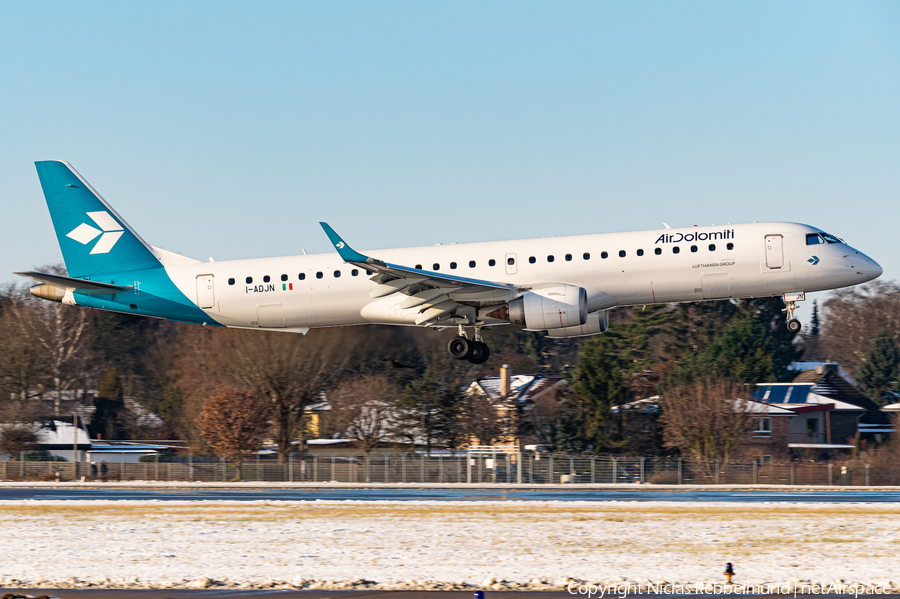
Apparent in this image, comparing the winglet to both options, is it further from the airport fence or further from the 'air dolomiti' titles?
the airport fence

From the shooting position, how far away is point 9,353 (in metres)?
73.8

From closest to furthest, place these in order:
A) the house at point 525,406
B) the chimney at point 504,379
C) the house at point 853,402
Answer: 1. the house at point 525,406
2. the chimney at point 504,379
3. the house at point 853,402

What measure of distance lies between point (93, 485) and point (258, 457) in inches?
753

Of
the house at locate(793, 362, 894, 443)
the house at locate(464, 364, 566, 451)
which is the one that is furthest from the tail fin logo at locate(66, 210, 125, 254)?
the house at locate(793, 362, 894, 443)

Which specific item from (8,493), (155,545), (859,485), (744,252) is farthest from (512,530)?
(859,485)

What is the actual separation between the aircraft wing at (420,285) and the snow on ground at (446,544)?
22.4ft

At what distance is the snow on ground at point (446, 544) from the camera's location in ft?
68.0

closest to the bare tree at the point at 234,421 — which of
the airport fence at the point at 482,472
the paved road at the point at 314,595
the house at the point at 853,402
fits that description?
the airport fence at the point at 482,472

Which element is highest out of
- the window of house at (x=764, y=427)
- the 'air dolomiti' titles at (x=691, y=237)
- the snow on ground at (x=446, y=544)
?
the 'air dolomiti' titles at (x=691, y=237)

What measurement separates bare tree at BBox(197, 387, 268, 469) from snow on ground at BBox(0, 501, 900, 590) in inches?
1180

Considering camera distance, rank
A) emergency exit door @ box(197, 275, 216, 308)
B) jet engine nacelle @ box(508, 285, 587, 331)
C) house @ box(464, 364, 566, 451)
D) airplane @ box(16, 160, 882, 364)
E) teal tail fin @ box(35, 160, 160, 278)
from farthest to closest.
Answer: house @ box(464, 364, 566, 451) → teal tail fin @ box(35, 160, 160, 278) → emergency exit door @ box(197, 275, 216, 308) → airplane @ box(16, 160, 882, 364) → jet engine nacelle @ box(508, 285, 587, 331)

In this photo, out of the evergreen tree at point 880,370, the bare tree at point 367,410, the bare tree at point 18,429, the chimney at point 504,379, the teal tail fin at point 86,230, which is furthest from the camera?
the evergreen tree at point 880,370

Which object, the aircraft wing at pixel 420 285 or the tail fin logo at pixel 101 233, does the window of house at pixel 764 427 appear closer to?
the aircraft wing at pixel 420 285

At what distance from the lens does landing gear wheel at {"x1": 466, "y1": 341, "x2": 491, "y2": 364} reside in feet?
111
